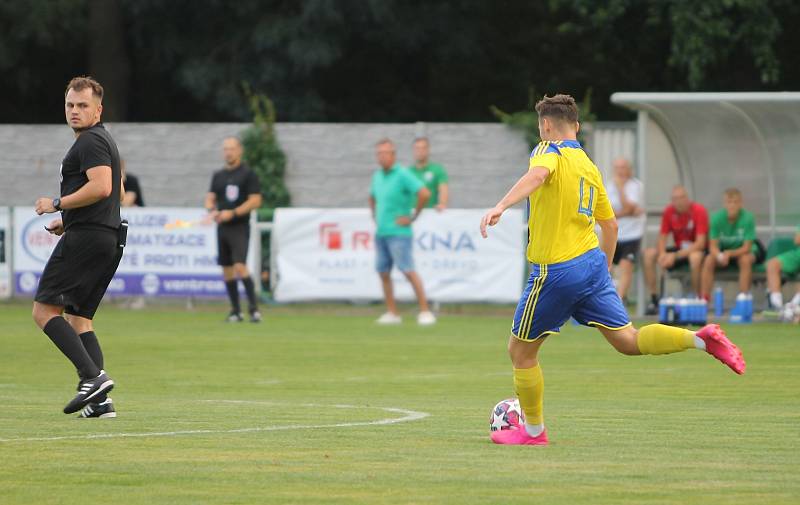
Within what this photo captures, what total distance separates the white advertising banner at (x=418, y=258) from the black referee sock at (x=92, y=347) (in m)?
12.3

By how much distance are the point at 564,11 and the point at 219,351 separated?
729 inches

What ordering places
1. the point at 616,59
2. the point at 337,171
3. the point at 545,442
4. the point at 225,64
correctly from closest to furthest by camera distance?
the point at 545,442 → the point at 337,171 → the point at 225,64 → the point at 616,59

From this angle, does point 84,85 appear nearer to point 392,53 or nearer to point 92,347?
point 92,347

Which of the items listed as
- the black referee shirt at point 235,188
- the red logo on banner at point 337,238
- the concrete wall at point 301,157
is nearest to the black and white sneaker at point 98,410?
the black referee shirt at point 235,188

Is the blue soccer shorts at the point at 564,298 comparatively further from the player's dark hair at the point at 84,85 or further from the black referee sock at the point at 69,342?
the player's dark hair at the point at 84,85

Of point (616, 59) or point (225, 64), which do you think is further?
point (616, 59)

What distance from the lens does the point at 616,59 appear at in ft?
109

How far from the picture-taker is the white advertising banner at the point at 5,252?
23.8 metres

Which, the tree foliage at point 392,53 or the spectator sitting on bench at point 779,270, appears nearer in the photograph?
the spectator sitting on bench at point 779,270

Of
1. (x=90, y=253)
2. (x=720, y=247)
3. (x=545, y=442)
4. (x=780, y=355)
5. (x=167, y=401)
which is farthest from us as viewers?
(x=720, y=247)

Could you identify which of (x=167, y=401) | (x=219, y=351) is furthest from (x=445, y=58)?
(x=167, y=401)

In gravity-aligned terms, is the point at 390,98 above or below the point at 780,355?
above

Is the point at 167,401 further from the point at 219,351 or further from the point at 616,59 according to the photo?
the point at 616,59

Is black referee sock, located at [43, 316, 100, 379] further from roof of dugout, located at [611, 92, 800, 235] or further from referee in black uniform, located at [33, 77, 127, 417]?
roof of dugout, located at [611, 92, 800, 235]
